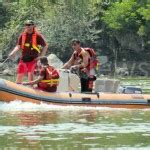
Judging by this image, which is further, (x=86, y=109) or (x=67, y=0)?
(x=67, y=0)

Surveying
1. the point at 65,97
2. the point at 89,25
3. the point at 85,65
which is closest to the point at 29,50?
the point at 85,65

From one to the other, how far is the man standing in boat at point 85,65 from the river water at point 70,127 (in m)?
1.18

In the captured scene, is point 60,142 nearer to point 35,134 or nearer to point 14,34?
point 35,134

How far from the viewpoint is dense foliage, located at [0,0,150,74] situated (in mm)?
46500

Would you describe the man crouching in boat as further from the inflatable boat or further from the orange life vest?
the orange life vest

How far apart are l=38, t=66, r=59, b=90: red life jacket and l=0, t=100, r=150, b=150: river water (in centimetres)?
53

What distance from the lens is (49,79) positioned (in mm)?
15352

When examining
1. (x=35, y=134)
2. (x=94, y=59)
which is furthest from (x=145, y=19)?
(x=35, y=134)

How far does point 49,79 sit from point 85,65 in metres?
1.15

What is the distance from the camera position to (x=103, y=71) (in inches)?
1777

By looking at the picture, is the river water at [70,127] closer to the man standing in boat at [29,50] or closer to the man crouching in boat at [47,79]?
the man crouching in boat at [47,79]

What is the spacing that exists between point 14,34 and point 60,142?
37.8m

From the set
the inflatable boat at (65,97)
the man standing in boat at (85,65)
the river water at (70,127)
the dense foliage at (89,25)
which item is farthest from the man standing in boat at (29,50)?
the dense foliage at (89,25)

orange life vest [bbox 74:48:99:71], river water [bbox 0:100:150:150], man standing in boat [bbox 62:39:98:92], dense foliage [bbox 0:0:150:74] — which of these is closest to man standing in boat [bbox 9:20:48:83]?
man standing in boat [bbox 62:39:98:92]
